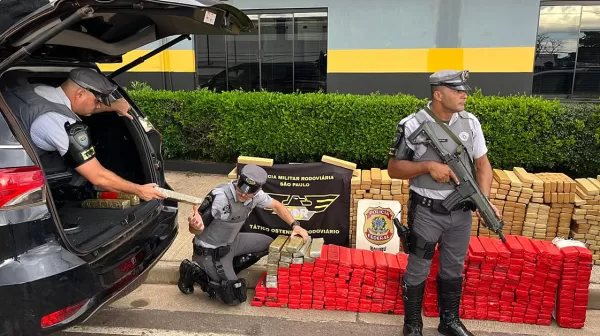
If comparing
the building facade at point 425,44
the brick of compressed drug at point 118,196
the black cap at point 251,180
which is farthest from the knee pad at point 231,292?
the building facade at point 425,44

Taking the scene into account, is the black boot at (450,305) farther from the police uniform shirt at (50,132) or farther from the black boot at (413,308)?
the police uniform shirt at (50,132)

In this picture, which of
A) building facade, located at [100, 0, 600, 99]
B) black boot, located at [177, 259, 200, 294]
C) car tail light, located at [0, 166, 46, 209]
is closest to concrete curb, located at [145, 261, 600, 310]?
black boot, located at [177, 259, 200, 294]

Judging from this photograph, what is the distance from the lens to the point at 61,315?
7.82 feet

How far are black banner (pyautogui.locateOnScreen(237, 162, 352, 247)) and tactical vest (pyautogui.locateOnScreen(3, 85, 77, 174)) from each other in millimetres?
2126

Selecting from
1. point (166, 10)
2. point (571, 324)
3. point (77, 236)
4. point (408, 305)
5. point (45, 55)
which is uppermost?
point (166, 10)

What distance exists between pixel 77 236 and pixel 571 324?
11.6 ft

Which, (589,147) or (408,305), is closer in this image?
(408,305)

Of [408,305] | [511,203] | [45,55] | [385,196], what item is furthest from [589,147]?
[45,55]

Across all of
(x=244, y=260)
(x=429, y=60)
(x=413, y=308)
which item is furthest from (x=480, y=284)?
(x=429, y=60)

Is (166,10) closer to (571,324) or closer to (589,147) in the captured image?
(571,324)

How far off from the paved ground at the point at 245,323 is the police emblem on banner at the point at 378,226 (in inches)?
38.7

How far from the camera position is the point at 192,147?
7215mm

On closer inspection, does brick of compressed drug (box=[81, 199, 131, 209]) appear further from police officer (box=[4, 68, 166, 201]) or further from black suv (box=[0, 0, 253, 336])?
police officer (box=[4, 68, 166, 201])

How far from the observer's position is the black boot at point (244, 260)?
4.01 m
